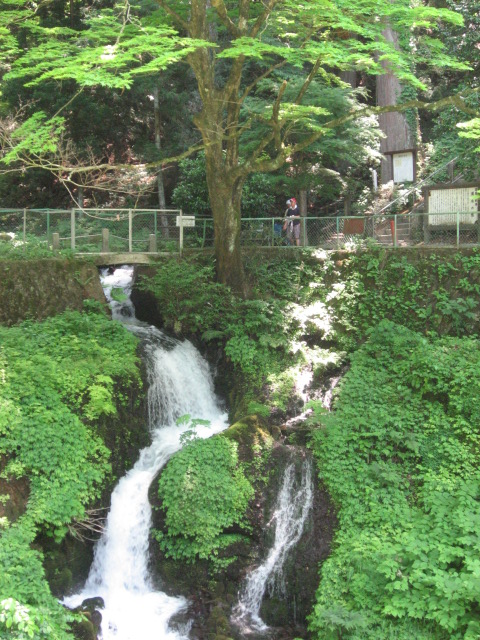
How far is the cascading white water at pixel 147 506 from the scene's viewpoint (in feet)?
31.2

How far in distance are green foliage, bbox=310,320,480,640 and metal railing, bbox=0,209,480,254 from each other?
10.4ft

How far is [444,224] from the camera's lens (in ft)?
50.4

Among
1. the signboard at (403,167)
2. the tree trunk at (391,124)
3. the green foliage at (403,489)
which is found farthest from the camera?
the tree trunk at (391,124)

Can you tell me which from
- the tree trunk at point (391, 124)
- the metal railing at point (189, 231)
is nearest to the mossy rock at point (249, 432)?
the metal railing at point (189, 231)

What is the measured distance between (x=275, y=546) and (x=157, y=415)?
359cm

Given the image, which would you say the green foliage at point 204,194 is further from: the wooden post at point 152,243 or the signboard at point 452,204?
the signboard at point 452,204

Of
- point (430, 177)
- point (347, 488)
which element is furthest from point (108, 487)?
point (430, 177)

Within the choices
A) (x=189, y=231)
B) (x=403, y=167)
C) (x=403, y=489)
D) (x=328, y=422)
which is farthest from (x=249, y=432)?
(x=403, y=167)

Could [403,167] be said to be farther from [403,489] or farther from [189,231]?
[403,489]

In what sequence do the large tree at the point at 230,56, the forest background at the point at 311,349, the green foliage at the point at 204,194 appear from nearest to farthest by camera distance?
the forest background at the point at 311,349 → the large tree at the point at 230,56 → the green foliage at the point at 204,194

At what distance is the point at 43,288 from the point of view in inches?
526

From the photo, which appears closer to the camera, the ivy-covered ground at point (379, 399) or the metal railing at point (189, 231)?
the ivy-covered ground at point (379, 399)

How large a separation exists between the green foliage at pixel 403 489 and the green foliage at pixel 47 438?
12.4 feet

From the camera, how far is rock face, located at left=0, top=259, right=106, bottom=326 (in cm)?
1298
